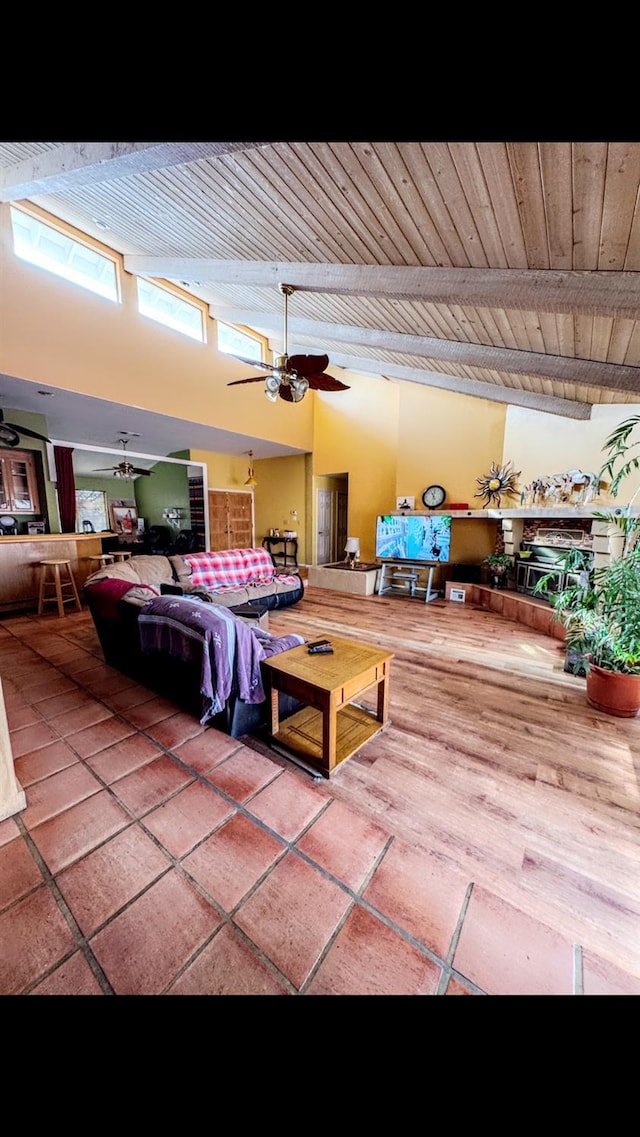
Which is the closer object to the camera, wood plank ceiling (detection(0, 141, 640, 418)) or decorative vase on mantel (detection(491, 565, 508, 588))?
wood plank ceiling (detection(0, 141, 640, 418))

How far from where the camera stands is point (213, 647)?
1875mm

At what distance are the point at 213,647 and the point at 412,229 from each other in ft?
8.69

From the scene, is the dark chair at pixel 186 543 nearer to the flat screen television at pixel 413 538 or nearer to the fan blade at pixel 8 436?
the fan blade at pixel 8 436

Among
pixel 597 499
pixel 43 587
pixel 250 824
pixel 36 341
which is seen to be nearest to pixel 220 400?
pixel 36 341

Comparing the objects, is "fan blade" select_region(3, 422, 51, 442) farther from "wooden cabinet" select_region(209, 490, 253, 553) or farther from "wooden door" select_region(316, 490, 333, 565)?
"wooden door" select_region(316, 490, 333, 565)

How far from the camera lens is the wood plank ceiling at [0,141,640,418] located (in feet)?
5.10

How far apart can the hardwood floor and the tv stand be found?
262 cm

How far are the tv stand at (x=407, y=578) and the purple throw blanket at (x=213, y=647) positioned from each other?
4.14 metres

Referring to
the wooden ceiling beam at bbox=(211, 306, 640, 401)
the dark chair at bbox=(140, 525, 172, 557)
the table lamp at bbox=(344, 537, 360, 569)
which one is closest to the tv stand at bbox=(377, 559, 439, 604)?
the table lamp at bbox=(344, 537, 360, 569)

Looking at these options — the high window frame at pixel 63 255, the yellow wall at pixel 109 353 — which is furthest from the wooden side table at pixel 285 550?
the high window frame at pixel 63 255

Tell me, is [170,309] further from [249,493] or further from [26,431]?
[249,493]

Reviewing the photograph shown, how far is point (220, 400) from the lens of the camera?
5746mm

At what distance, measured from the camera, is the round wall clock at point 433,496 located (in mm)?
6063
